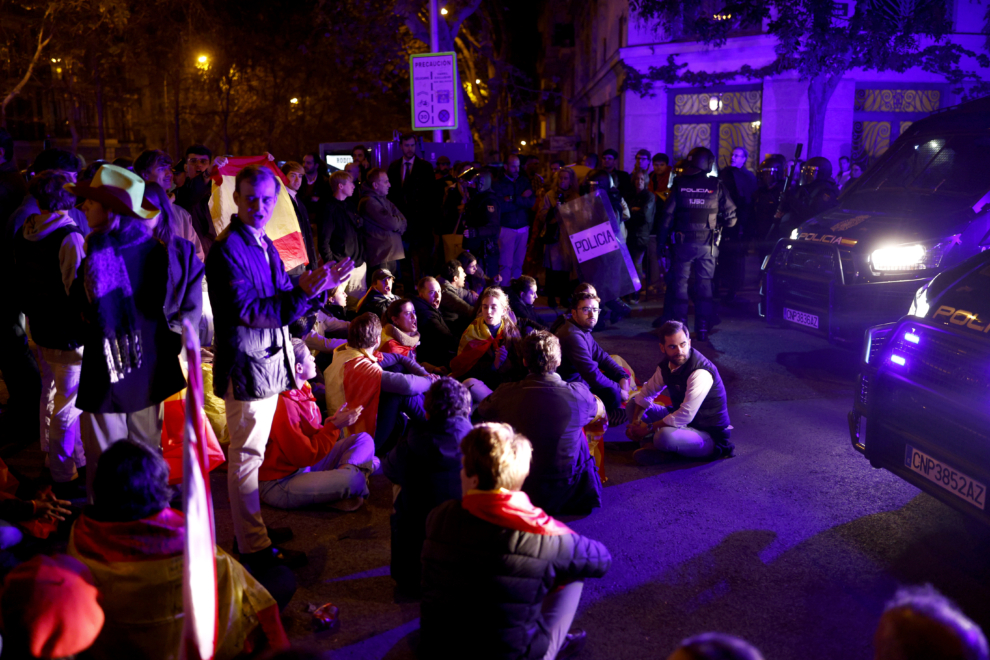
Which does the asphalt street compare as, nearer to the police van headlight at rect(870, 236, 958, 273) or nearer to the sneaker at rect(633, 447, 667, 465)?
the sneaker at rect(633, 447, 667, 465)

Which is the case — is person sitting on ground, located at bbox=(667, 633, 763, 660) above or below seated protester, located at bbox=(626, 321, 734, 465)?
above

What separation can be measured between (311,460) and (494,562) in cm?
260

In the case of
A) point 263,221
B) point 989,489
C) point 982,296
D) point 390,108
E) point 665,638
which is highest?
point 390,108

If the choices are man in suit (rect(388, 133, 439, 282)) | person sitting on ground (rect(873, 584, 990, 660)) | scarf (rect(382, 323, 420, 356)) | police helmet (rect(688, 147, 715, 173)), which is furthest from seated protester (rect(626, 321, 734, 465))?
man in suit (rect(388, 133, 439, 282))

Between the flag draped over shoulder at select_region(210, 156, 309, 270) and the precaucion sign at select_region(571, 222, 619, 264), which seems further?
the precaucion sign at select_region(571, 222, 619, 264)

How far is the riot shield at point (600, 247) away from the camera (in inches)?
391

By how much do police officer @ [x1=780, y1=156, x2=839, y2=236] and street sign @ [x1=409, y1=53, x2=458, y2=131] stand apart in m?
4.93

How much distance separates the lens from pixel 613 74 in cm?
2320

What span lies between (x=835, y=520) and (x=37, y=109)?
38.6 m

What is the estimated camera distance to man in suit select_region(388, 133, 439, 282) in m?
11.2

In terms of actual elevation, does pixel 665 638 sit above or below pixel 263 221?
below

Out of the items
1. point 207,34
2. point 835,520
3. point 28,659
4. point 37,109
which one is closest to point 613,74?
point 207,34

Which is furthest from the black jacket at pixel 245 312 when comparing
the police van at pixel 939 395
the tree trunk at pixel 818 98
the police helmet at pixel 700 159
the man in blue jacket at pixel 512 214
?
the tree trunk at pixel 818 98

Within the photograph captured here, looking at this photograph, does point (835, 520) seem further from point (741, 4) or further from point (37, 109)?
point (37, 109)
